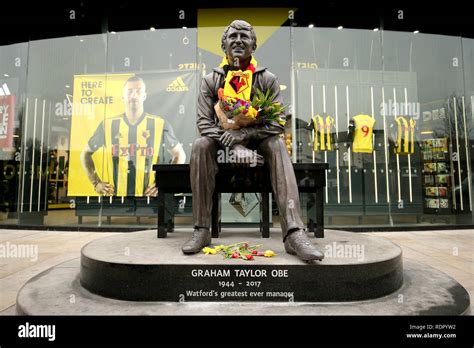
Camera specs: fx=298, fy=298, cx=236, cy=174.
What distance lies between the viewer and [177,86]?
6.89 metres

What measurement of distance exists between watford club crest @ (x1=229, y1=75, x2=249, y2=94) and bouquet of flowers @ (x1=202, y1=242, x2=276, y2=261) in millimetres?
1459

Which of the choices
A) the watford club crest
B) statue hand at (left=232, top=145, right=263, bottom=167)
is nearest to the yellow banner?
the watford club crest

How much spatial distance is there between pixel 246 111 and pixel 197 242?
116cm

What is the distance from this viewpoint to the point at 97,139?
6805 millimetres

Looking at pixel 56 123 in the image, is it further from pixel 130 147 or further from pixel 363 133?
pixel 363 133

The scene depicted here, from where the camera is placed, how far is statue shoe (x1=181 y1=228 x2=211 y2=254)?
2.25m

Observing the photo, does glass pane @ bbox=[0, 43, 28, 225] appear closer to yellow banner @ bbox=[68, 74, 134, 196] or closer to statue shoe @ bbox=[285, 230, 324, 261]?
yellow banner @ bbox=[68, 74, 134, 196]

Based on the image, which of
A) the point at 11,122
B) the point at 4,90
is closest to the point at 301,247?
A: the point at 11,122

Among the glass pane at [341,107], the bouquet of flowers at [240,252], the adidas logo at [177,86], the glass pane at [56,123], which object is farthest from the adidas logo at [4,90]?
the bouquet of flowers at [240,252]

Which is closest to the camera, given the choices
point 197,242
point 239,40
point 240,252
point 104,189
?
point 240,252

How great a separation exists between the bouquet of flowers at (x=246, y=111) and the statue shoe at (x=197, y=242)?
3.16ft

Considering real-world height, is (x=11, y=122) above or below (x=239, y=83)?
above

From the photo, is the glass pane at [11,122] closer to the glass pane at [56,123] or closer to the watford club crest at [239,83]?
the glass pane at [56,123]
